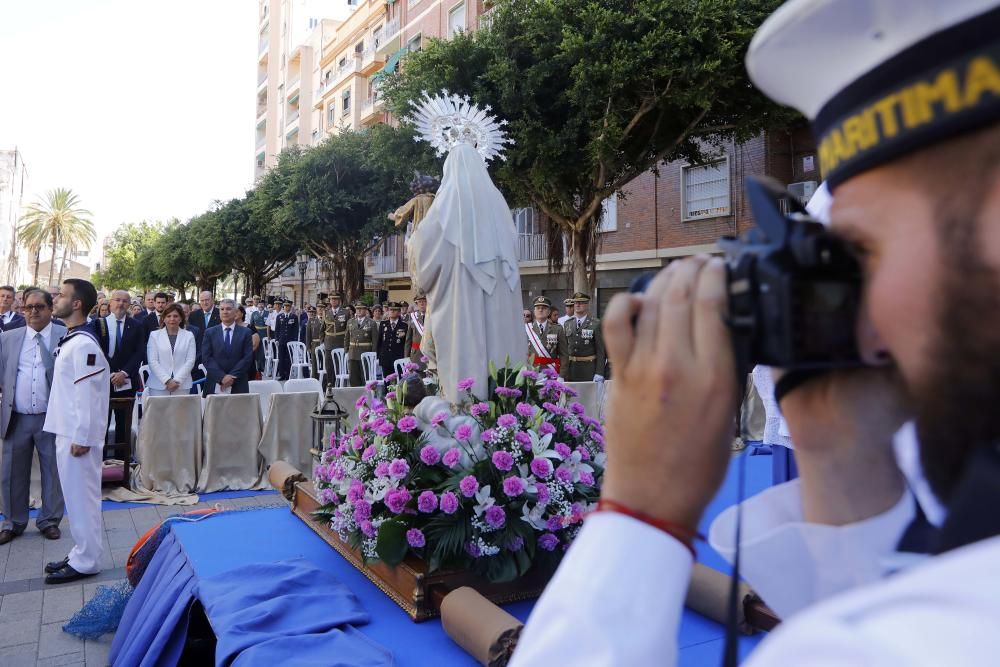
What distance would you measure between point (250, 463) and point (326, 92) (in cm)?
3423

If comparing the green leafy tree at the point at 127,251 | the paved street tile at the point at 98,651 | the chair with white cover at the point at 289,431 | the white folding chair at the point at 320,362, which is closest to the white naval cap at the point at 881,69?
the paved street tile at the point at 98,651

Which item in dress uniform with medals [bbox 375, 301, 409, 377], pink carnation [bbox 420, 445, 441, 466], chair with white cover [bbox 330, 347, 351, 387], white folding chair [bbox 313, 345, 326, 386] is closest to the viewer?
pink carnation [bbox 420, 445, 441, 466]

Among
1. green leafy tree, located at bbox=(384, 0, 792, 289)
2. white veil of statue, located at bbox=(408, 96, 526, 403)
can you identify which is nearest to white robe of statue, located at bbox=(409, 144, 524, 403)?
white veil of statue, located at bbox=(408, 96, 526, 403)

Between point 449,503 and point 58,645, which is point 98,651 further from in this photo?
point 449,503

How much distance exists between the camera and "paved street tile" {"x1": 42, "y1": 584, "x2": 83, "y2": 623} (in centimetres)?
408

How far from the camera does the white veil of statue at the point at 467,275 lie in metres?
3.78

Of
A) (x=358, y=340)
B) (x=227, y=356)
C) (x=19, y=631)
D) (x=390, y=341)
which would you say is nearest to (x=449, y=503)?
(x=19, y=631)

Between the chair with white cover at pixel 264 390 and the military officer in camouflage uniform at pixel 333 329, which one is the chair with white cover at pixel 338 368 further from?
the chair with white cover at pixel 264 390

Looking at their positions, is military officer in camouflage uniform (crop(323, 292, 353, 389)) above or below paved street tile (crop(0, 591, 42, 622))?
above

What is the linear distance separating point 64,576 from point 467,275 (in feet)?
10.9

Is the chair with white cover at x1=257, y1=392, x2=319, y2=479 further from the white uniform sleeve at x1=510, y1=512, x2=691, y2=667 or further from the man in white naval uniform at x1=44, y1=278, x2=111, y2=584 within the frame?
the white uniform sleeve at x1=510, y1=512, x2=691, y2=667

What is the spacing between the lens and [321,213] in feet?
78.1

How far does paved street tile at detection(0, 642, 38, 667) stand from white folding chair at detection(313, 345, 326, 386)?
10.0 meters

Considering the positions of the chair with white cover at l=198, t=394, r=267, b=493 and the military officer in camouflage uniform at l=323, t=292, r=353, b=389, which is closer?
the chair with white cover at l=198, t=394, r=267, b=493
